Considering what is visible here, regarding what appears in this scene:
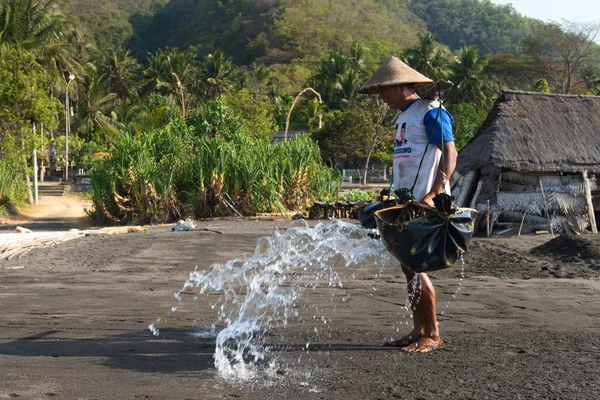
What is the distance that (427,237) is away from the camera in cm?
440

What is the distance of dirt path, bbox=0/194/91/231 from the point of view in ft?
67.9

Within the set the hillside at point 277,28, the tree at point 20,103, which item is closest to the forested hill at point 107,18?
the hillside at point 277,28

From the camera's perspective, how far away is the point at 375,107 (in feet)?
132

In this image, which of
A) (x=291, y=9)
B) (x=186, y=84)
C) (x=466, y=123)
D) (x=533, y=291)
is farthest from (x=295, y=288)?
(x=291, y=9)

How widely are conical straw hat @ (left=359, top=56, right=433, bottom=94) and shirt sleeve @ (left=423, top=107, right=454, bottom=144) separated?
303 millimetres

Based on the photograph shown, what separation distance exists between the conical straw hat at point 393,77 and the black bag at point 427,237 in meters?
0.93

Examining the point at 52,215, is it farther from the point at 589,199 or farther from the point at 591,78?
the point at 591,78

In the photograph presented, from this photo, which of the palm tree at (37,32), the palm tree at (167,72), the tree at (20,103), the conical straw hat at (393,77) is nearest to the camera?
the conical straw hat at (393,77)

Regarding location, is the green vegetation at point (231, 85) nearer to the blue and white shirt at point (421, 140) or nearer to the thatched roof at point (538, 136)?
the thatched roof at point (538, 136)

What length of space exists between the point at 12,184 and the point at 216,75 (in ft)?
123

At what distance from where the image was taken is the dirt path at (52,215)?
20.7 m

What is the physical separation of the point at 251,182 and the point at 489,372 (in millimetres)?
14789

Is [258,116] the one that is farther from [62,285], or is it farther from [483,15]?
[483,15]

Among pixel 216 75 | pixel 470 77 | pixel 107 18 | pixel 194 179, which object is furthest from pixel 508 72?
pixel 107 18
